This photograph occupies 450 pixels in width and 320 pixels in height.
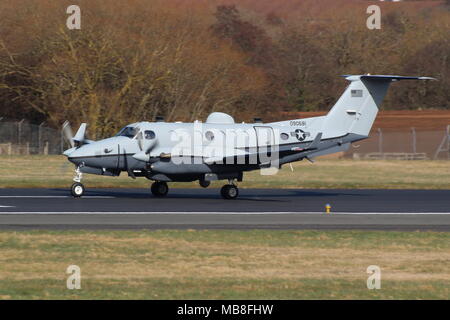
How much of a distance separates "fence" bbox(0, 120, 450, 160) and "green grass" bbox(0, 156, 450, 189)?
5144mm

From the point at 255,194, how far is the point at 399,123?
115 ft

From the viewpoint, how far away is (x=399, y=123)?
64.4 meters

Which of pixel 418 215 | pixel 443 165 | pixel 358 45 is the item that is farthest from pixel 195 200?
pixel 358 45

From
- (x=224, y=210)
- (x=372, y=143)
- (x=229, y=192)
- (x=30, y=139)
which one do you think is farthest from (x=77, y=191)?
(x=372, y=143)

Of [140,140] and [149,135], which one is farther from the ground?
[149,135]

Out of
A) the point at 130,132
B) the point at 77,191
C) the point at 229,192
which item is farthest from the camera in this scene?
the point at 229,192

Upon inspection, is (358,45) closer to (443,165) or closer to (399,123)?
(399,123)

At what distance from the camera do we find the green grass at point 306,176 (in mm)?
35719

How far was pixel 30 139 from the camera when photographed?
54219mm

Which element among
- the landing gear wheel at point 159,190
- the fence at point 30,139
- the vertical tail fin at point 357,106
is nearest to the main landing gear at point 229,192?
the landing gear wheel at point 159,190

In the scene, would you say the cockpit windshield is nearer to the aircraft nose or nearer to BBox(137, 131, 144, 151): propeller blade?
BBox(137, 131, 144, 151): propeller blade

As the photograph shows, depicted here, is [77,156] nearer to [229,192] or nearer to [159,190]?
[159,190]

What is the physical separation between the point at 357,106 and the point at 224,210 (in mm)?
8273

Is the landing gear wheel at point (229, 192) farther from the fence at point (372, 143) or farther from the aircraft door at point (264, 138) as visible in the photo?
the fence at point (372, 143)
